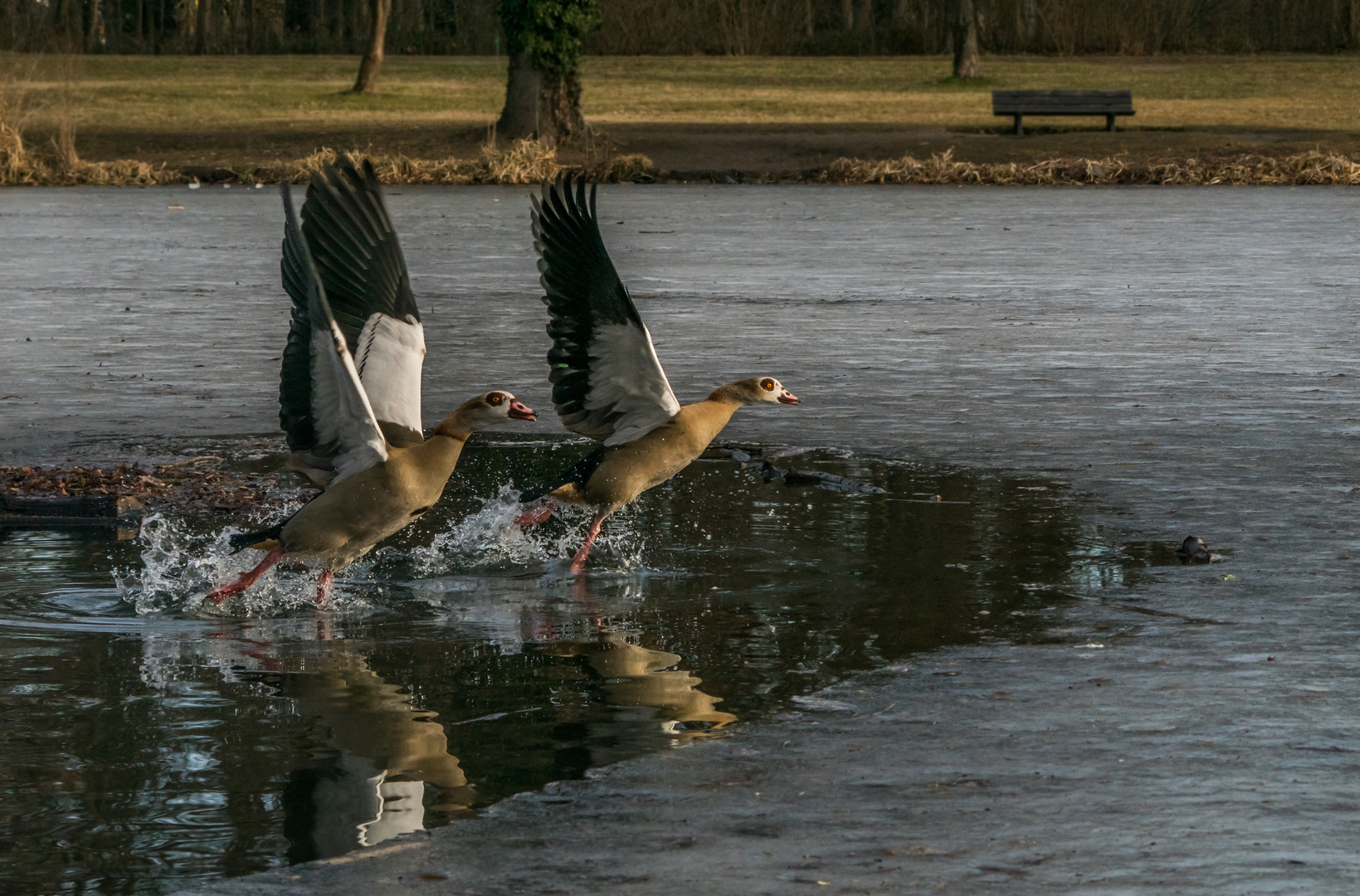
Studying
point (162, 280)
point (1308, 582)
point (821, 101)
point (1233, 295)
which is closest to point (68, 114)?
point (162, 280)

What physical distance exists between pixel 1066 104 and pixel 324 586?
3587cm

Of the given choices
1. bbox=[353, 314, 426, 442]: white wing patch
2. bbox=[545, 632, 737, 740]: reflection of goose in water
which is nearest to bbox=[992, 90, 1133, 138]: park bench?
bbox=[353, 314, 426, 442]: white wing patch

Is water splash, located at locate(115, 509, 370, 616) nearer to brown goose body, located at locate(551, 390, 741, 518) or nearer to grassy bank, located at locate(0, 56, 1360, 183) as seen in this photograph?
brown goose body, located at locate(551, 390, 741, 518)

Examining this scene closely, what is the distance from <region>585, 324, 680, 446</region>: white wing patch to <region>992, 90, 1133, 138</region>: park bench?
1337 inches

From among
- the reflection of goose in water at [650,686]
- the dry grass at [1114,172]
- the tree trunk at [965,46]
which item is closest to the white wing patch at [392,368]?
the reflection of goose in water at [650,686]

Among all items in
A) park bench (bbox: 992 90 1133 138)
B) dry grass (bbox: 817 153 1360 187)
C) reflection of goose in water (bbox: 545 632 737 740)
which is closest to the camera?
reflection of goose in water (bbox: 545 632 737 740)

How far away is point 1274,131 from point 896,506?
32.9 meters

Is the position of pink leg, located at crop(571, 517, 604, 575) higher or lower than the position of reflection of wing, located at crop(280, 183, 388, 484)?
lower

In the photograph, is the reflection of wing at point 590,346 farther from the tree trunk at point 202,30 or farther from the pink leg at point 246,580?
the tree trunk at point 202,30

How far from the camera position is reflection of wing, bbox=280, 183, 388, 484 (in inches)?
273

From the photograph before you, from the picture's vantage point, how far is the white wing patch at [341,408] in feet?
22.7

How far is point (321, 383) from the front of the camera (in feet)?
23.8

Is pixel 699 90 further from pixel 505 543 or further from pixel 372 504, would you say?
pixel 372 504

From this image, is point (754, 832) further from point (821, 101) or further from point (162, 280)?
point (821, 101)
